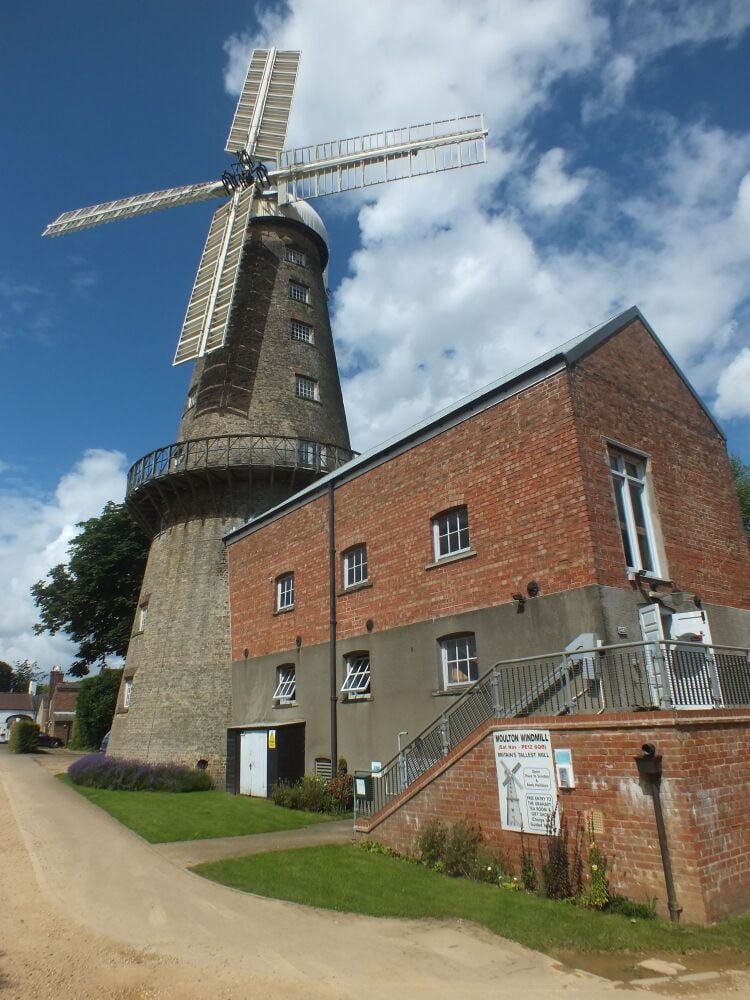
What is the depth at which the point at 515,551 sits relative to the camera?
12461 millimetres

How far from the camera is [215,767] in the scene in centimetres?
2078

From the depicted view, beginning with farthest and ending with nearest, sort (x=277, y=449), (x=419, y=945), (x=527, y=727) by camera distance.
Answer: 1. (x=277, y=449)
2. (x=527, y=727)
3. (x=419, y=945)

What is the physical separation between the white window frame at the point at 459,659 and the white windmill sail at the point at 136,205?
24051 millimetres

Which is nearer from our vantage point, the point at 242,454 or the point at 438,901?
the point at 438,901

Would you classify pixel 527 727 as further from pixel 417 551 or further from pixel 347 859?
pixel 417 551

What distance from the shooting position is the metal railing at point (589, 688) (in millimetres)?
8633

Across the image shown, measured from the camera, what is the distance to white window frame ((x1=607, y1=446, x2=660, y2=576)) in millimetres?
12242

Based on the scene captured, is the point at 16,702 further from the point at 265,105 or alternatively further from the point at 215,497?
the point at 265,105

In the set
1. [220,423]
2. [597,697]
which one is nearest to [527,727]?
[597,697]

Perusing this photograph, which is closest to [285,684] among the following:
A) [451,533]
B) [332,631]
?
[332,631]

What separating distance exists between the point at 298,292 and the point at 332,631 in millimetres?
15928

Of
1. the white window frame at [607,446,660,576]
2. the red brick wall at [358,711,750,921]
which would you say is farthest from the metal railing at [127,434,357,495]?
the red brick wall at [358,711,750,921]

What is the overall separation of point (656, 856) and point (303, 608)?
482 inches

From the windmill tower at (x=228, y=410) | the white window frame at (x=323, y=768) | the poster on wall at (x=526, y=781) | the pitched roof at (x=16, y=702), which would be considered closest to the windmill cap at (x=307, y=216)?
the windmill tower at (x=228, y=410)
